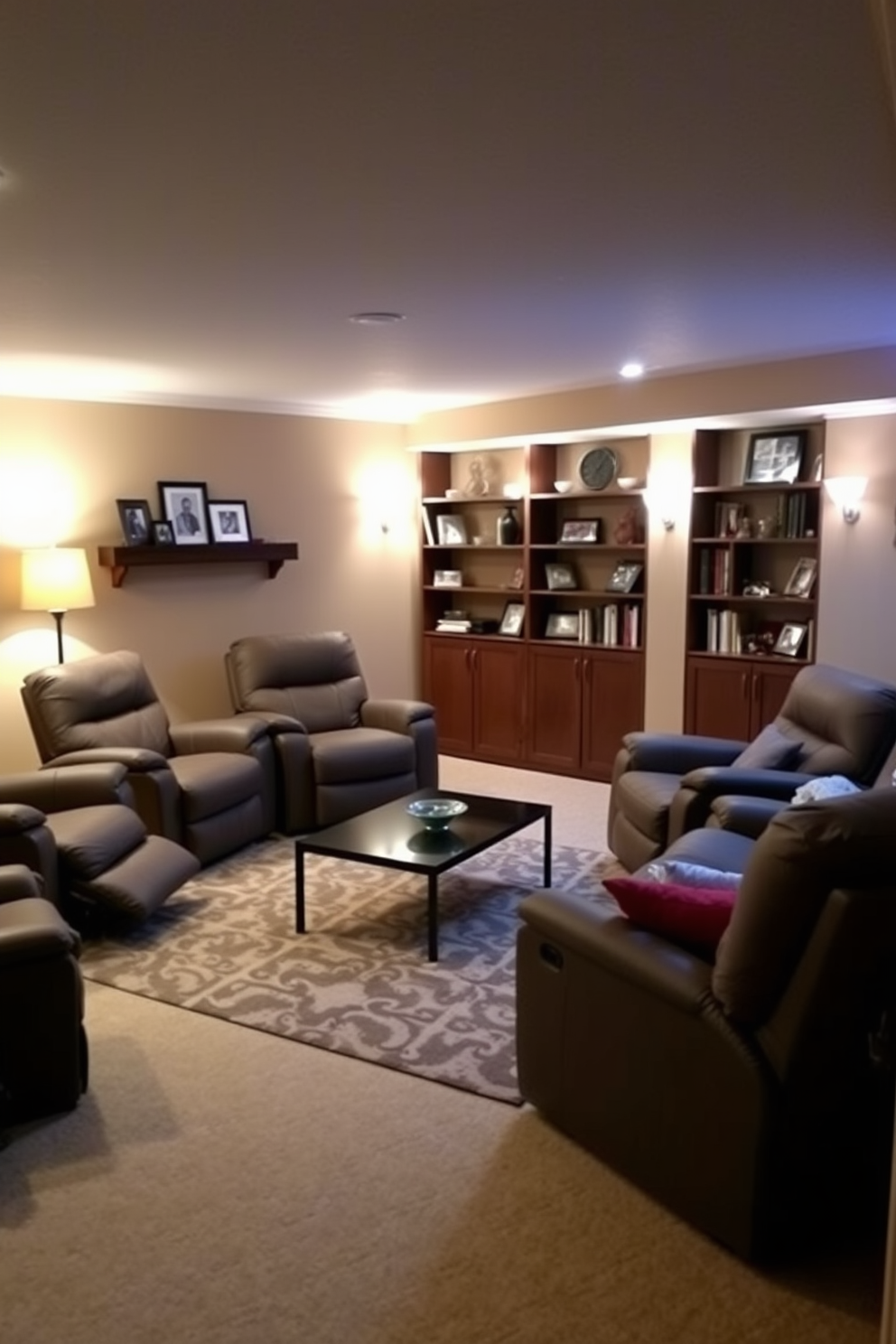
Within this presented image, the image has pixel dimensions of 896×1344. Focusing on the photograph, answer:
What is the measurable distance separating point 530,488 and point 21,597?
10.2ft

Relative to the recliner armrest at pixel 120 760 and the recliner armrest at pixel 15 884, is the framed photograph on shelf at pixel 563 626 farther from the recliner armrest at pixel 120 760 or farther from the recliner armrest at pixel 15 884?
the recliner armrest at pixel 15 884

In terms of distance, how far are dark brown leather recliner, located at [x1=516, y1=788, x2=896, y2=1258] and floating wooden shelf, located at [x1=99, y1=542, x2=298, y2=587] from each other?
3705 mm

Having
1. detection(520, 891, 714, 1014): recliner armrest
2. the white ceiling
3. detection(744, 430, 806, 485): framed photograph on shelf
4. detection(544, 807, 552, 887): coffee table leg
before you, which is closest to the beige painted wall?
the white ceiling

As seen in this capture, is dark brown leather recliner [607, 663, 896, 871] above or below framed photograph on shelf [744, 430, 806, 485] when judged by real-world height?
below

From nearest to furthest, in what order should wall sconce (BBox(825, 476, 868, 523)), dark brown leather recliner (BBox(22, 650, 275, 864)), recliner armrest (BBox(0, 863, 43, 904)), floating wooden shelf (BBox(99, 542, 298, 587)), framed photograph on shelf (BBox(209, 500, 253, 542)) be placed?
1. recliner armrest (BBox(0, 863, 43, 904))
2. dark brown leather recliner (BBox(22, 650, 275, 864))
3. wall sconce (BBox(825, 476, 868, 523))
4. floating wooden shelf (BBox(99, 542, 298, 587))
5. framed photograph on shelf (BBox(209, 500, 253, 542))

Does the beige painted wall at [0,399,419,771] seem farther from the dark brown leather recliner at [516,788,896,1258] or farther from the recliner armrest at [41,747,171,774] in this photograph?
the dark brown leather recliner at [516,788,896,1258]

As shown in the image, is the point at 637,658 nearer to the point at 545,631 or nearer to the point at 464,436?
the point at 545,631

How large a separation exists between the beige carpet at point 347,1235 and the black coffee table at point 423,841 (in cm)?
83

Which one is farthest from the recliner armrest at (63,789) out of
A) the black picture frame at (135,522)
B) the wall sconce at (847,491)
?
the wall sconce at (847,491)

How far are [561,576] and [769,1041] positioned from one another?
4631 millimetres

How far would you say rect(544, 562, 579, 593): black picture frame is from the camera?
644 cm

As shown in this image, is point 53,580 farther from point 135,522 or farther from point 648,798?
point 648,798

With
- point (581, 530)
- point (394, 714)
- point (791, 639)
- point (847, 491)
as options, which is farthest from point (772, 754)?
point (581, 530)

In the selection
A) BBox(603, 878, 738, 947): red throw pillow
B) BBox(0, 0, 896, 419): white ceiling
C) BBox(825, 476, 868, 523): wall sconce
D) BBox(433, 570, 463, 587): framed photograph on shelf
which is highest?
BBox(0, 0, 896, 419): white ceiling
